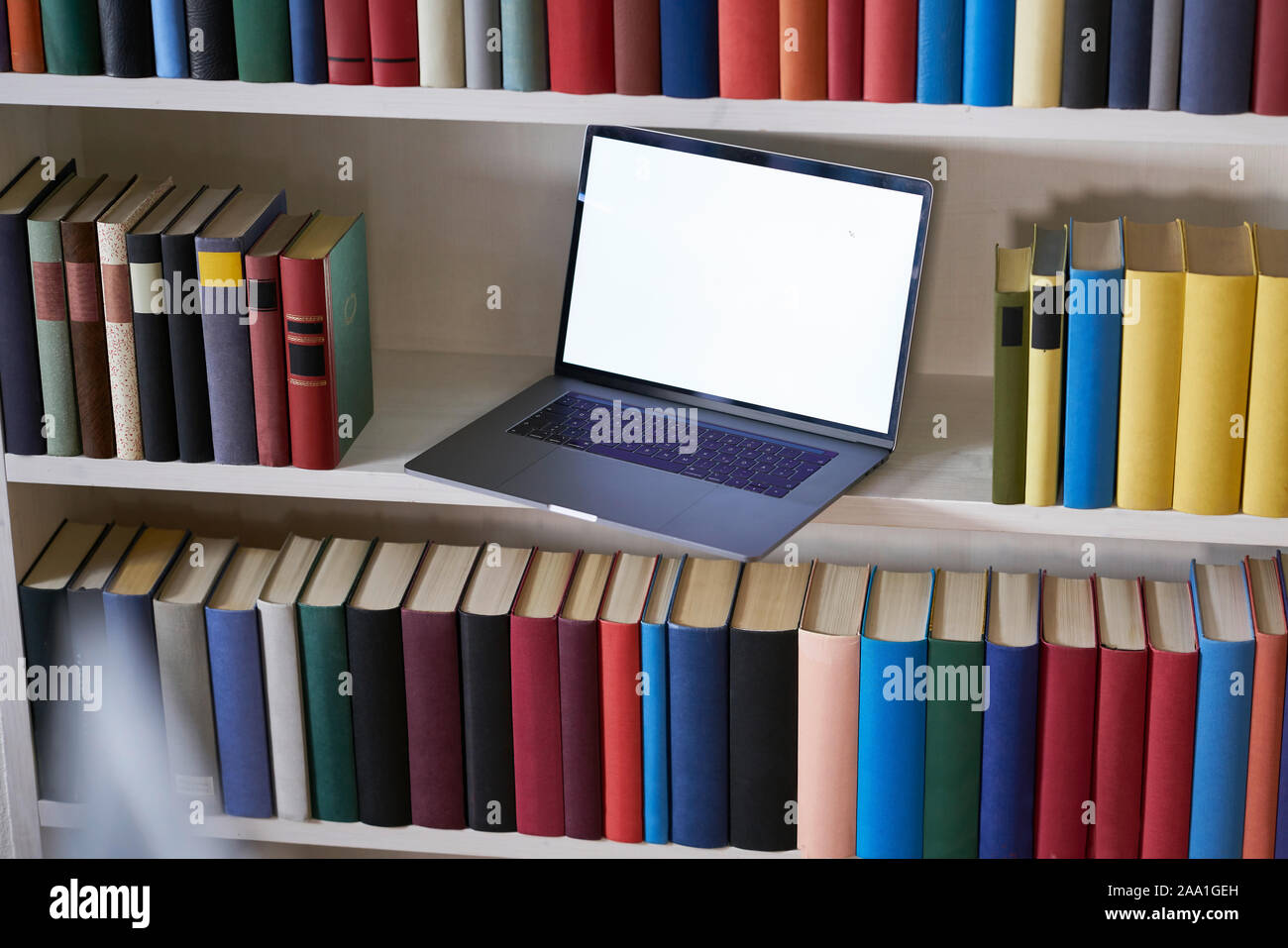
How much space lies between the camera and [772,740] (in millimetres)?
1288

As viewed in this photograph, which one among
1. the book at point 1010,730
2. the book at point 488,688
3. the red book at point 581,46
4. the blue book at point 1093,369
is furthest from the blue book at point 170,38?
the book at point 1010,730

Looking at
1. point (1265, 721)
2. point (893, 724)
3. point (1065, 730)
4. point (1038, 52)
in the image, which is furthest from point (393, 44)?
point (1265, 721)

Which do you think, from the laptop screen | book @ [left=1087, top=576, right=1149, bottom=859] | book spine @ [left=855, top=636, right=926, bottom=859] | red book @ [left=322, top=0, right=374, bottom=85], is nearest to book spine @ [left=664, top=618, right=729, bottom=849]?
book spine @ [left=855, top=636, right=926, bottom=859]

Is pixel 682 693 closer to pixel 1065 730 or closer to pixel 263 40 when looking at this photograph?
pixel 1065 730

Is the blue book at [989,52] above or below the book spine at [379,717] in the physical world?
above

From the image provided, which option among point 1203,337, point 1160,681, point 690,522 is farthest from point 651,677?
point 1203,337

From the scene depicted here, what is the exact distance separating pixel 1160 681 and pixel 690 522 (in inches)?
17.8

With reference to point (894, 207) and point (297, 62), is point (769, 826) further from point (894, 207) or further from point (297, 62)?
point (297, 62)

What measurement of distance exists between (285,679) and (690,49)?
0.70 meters

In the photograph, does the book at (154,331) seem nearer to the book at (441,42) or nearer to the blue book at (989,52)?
the book at (441,42)

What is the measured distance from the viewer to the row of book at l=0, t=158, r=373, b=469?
1197mm

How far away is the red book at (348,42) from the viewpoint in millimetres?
1118

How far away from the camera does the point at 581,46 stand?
43.3 inches
